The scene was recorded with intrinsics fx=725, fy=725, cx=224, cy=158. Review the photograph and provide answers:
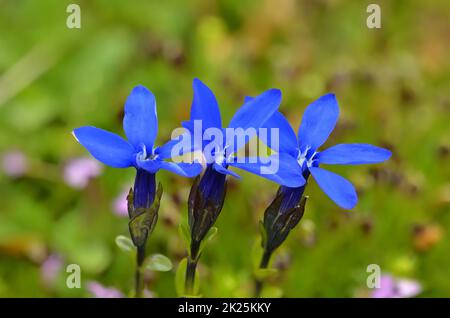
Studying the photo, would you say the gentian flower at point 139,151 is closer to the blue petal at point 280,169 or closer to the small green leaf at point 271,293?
the blue petal at point 280,169

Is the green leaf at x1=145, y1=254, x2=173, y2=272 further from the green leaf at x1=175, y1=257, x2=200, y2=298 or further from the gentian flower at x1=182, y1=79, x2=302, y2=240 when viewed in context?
the gentian flower at x1=182, y1=79, x2=302, y2=240

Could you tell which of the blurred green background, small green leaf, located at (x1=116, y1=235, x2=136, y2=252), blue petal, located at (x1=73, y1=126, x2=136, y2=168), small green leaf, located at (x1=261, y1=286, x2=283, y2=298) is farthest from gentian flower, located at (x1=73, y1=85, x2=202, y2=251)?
the blurred green background

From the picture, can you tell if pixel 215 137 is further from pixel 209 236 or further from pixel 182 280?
pixel 182 280

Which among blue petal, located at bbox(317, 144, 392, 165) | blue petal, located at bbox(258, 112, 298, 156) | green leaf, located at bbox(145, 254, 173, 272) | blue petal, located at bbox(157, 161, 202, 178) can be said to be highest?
blue petal, located at bbox(258, 112, 298, 156)

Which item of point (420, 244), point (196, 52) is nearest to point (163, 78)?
point (196, 52)

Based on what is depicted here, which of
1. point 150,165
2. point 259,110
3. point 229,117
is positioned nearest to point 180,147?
point 150,165

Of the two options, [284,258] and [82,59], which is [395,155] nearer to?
[284,258]
